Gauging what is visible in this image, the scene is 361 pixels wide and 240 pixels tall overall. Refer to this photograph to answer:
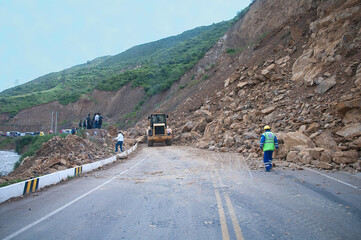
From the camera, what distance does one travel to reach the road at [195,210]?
368 centimetres

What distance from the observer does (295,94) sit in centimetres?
1573

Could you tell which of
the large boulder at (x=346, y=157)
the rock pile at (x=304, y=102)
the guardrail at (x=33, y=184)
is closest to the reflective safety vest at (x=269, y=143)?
the rock pile at (x=304, y=102)

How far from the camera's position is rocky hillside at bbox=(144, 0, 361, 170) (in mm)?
10352

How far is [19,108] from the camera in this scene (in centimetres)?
6150

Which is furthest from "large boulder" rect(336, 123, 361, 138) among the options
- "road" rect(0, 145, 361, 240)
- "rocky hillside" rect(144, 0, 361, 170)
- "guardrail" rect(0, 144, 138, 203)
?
"guardrail" rect(0, 144, 138, 203)

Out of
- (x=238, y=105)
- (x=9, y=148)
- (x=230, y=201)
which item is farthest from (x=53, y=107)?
(x=230, y=201)

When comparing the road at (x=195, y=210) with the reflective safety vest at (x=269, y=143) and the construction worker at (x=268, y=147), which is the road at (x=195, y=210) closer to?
the construction worker at (x=268, y=147)

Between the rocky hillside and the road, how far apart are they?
3.35m

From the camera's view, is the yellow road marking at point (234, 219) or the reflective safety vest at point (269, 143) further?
the reflective safety vest at point (269, 143)

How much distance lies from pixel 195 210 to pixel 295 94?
13559 millimetres

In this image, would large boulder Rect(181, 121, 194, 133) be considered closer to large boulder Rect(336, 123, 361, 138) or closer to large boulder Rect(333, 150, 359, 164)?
large boulder Rect(336, 123, 361, 138)

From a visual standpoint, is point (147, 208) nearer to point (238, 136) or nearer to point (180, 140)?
point (238, 136)

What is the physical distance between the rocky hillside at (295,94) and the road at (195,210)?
11.0ft

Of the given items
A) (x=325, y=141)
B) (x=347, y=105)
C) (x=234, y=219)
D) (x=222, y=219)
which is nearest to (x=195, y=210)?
(x=222, y=219)
